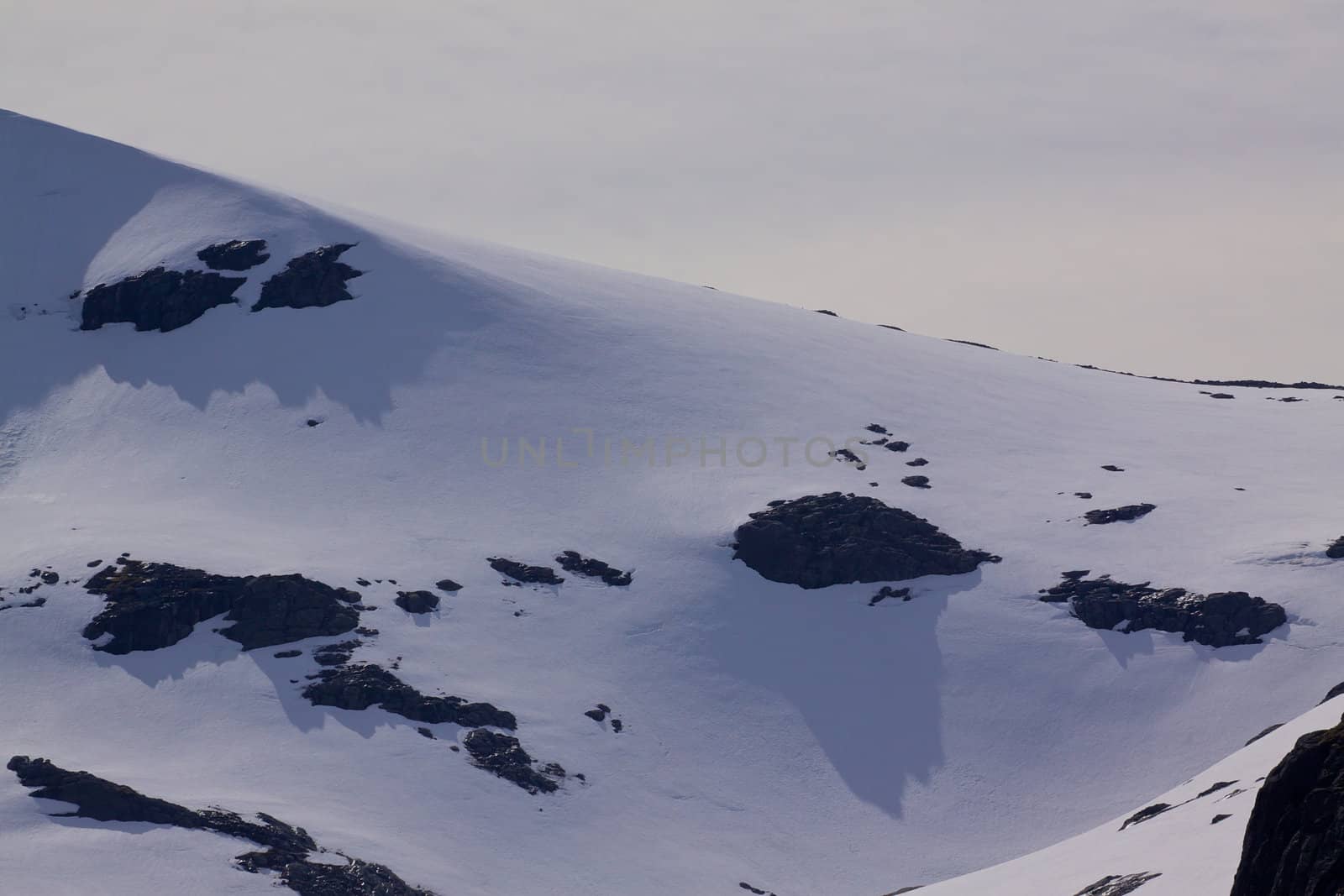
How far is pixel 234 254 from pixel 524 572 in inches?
1457

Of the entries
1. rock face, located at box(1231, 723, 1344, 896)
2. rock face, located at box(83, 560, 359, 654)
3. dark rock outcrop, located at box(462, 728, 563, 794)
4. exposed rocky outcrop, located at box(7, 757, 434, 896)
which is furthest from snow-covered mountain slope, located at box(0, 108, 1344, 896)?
rock face, located at box(1231, 723, 1344, 896)

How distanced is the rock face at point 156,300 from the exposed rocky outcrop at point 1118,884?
237 ft

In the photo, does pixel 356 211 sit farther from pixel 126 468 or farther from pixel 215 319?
pixel 126 468

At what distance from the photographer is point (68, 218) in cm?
10769

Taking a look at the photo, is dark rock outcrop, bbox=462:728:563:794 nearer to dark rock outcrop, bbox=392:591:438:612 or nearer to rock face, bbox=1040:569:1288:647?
dark rock outcrop, bbox=392:591:438:612

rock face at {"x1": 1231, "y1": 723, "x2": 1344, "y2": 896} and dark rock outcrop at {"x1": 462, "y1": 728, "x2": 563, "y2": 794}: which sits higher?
rock face at {"x1": 1231, "y1": 723, "x2": 1344, "y2": 896}

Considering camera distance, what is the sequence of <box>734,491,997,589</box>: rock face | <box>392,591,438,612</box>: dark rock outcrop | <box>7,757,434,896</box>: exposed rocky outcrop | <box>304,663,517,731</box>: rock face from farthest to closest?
<box>734,491,997,589</box>: rock face → <box>392,591,438,612</box>: dark rock outcrop → <box>304,663,517,731</box>: rock face → <box>7,757,434,896</box>: exposed rocky outcrop

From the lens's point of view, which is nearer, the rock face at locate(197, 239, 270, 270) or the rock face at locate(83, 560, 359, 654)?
the rock face at locate(83, 560, 359, 654)

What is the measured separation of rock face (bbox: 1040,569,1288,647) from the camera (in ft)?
237

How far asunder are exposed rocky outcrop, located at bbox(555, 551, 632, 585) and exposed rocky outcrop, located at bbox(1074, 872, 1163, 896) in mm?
38129

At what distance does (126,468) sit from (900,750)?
1720 inches

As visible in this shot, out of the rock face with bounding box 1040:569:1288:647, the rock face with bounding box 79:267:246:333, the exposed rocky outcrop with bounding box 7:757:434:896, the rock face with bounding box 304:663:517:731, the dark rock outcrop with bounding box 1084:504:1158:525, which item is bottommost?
the exposed rocky outcrop with bounding box 7:757:434:896

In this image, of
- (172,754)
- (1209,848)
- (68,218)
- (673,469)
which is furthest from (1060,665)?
(68,218)

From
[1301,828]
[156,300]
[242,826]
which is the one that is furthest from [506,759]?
[156,300]
